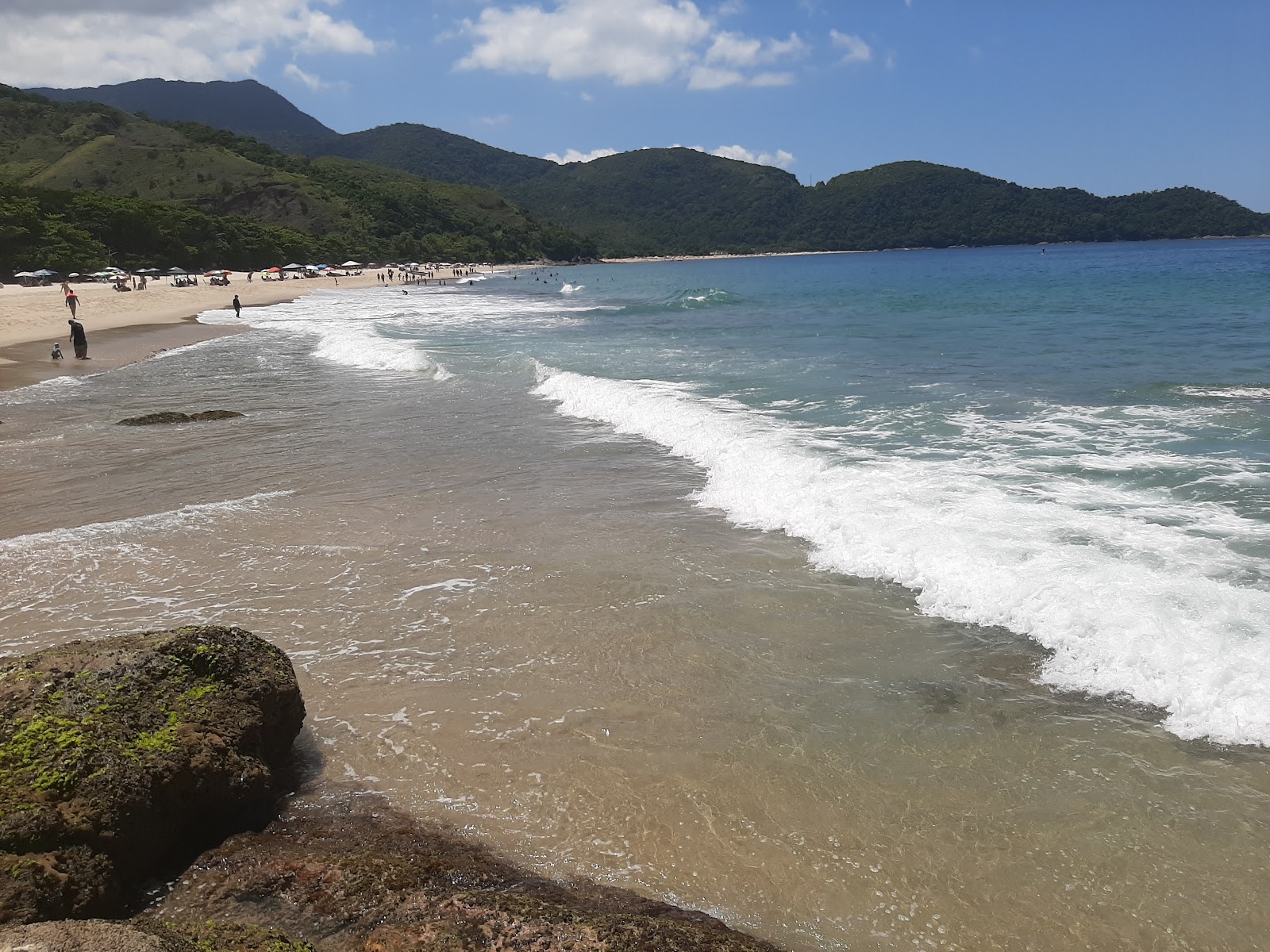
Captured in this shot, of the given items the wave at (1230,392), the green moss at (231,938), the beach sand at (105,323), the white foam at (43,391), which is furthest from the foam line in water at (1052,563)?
the beach sand at (105,323)

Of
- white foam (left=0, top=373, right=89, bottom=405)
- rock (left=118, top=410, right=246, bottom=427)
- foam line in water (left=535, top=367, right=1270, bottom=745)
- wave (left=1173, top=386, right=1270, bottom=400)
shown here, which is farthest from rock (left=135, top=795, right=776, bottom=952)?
white foam (left=0, top=373, right=89, bottom=405)

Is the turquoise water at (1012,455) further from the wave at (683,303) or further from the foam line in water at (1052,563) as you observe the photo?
the wave at (683,303)

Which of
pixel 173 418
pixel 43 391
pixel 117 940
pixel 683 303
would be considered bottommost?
pixel 43 391

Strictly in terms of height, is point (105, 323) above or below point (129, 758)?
below

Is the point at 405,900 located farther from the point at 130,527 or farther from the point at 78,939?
the point at 130,527

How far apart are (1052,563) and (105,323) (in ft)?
139

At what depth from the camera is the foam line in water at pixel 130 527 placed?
8.18 meters

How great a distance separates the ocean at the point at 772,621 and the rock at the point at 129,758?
0.63 m

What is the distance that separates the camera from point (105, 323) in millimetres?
37688

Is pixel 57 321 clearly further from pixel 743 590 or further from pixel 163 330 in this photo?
pixel 743 590

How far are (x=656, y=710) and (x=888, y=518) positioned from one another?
4.03 metres

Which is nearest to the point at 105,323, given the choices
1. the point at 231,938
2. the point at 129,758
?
the point at 129,758

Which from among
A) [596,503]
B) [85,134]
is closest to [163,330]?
[596,503]

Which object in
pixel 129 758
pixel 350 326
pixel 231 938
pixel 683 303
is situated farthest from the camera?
pixel 683 303
